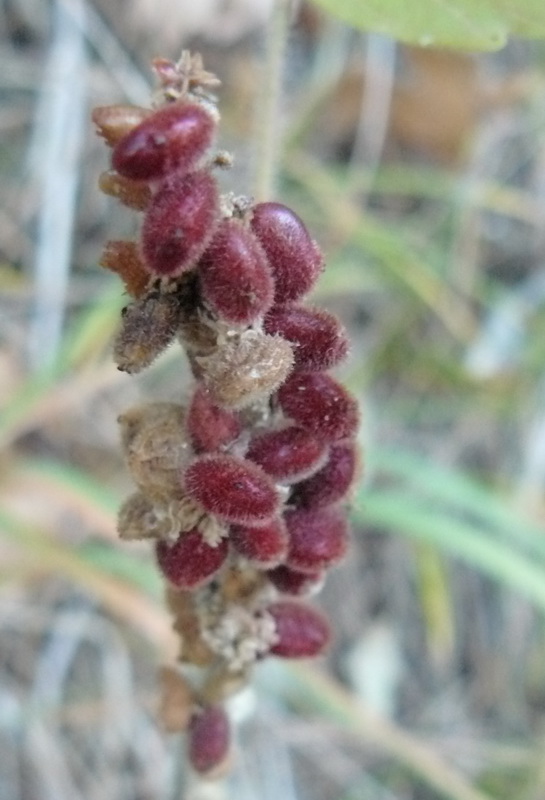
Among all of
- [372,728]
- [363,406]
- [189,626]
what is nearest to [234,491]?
[189,626]

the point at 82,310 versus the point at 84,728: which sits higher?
the point at 82,310

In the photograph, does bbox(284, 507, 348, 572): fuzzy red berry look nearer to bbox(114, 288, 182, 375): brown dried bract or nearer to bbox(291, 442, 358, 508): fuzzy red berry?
bbox(291, 442, 358, 508): fuzzy red berry

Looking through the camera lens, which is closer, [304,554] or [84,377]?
[304,554]

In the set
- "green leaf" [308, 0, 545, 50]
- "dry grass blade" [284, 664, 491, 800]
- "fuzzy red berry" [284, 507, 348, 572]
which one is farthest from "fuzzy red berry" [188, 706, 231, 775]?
"dry grass blade" [284, 664, 491, 800]

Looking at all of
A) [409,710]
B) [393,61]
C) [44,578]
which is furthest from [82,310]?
[409,710]

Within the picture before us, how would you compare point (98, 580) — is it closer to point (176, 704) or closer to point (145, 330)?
point (176, 704)

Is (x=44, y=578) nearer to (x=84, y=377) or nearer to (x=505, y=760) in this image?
(x=84, y=377)

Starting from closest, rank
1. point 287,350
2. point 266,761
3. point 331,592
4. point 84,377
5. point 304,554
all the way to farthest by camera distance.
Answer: point 287,350
point 304,554
point 84,377
point 266,761
point 331,592

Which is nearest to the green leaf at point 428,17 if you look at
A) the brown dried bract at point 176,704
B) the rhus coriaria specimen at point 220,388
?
the rhus coriaria specimen at point 220,388
